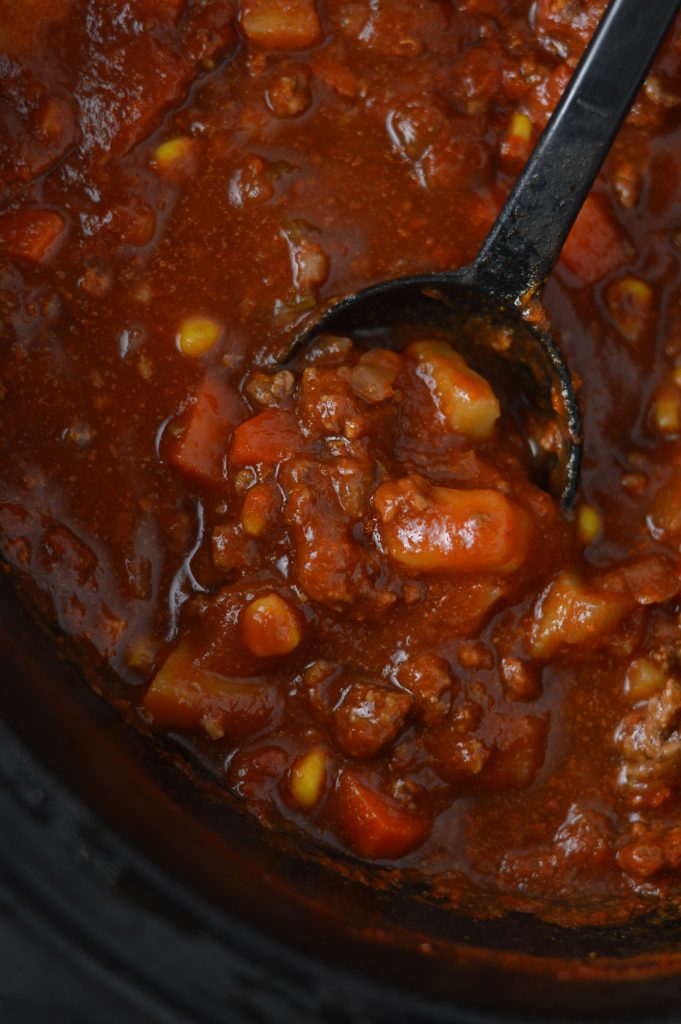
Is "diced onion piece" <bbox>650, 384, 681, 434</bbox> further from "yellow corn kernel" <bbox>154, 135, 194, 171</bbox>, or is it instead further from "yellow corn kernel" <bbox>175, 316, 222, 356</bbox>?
"yellow corn kernel" <bbox>154, 135, 194, 171</bbox>

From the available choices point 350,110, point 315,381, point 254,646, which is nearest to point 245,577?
point 254,646

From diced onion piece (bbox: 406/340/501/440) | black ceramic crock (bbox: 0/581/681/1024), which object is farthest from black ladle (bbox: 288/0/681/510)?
black ceramic crock (bbox: 0/581/681/1024)

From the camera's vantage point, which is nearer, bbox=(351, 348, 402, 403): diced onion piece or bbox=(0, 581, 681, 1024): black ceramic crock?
bbox=(0, 581, 681, 1024): black ceramic crock

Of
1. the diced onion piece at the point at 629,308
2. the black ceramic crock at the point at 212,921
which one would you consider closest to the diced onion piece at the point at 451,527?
the diced onion piece at the point at 629,308

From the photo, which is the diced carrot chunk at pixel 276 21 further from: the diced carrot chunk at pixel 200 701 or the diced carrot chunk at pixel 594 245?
the diced carrot chunk at pixel 200 701

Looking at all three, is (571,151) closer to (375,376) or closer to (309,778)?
(375,376)

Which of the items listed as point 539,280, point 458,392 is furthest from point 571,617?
point 539,280

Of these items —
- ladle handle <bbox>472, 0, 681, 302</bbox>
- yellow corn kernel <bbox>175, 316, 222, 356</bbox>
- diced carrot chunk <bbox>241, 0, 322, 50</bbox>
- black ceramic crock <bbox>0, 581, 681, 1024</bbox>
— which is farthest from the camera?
diced carrot chunk <bbox>241, 0, 322, 50</bbox>
